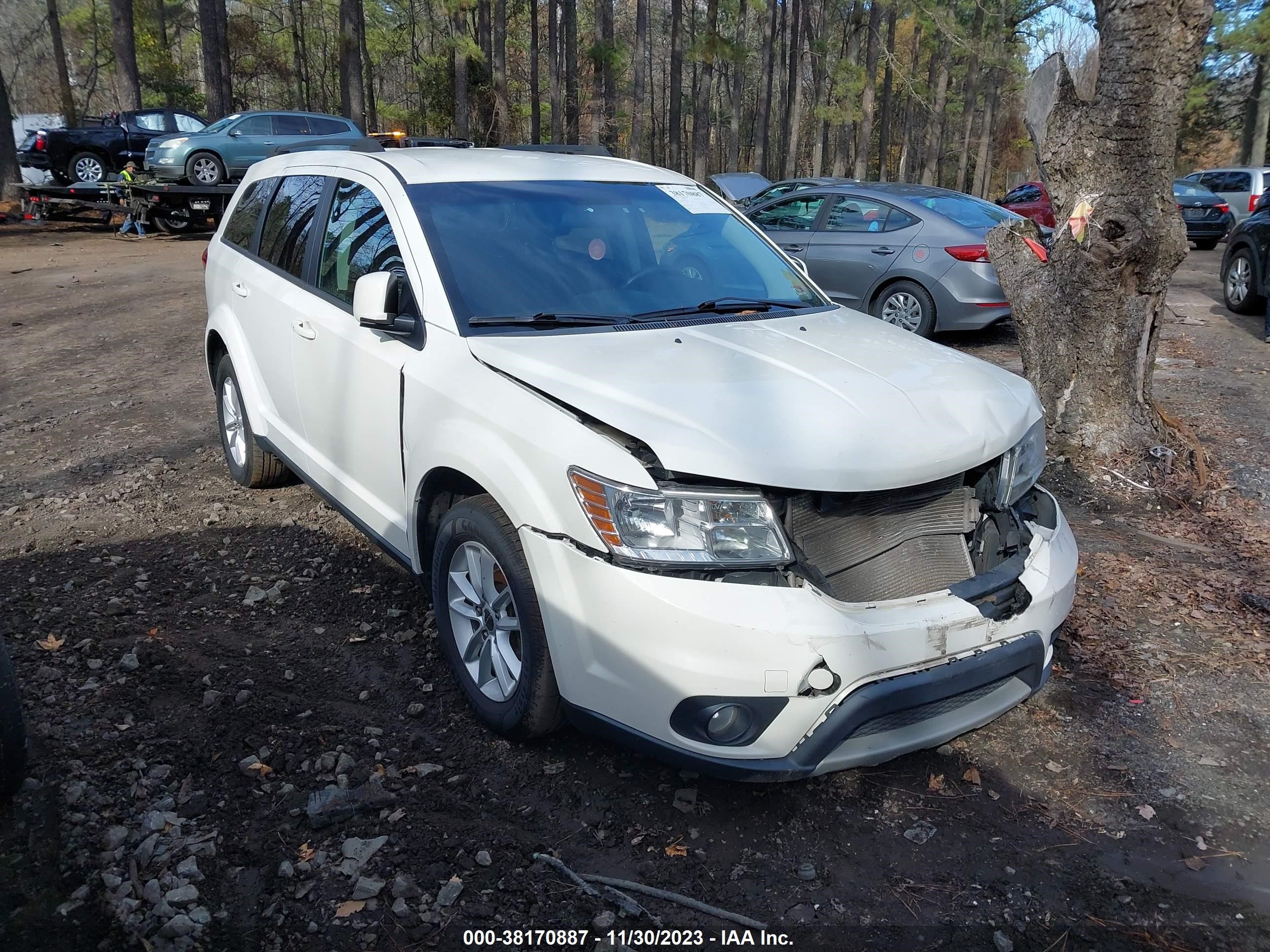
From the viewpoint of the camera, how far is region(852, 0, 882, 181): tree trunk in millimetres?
32812

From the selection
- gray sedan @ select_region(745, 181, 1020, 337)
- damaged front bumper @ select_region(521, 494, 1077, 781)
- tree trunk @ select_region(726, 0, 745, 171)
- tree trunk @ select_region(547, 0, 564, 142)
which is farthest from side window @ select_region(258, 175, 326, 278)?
tree trunk @ select_region(726, 0, 745, 171)

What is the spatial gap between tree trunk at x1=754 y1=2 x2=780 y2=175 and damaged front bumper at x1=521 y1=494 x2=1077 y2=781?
33210mm

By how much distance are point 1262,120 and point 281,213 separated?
1572 inches

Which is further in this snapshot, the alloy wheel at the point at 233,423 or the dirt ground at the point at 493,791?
the alloy wheel at the point at 233,423

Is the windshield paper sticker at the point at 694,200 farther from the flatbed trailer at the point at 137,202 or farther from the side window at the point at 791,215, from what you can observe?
the flatbed trailer at the point at 137,202

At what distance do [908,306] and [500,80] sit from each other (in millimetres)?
24616

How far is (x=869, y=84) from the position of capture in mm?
33031

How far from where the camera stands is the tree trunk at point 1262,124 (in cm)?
3453

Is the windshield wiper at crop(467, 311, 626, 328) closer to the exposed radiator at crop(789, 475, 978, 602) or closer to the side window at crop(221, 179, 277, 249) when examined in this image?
the exposed radiator at crop(789, 475, 978, 602)

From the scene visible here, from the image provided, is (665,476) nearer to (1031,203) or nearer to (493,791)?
(493,791)

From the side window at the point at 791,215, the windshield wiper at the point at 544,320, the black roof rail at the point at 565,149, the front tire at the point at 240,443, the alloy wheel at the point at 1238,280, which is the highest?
the black roof rail at the point at 565,149

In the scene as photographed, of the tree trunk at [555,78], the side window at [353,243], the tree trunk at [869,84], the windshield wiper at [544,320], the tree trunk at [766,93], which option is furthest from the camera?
the tree trunk at [766,93]

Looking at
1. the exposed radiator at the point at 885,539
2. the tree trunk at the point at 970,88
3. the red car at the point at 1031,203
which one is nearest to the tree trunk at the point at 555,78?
the red car at the point at 1031,203

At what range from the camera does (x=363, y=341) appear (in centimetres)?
382
